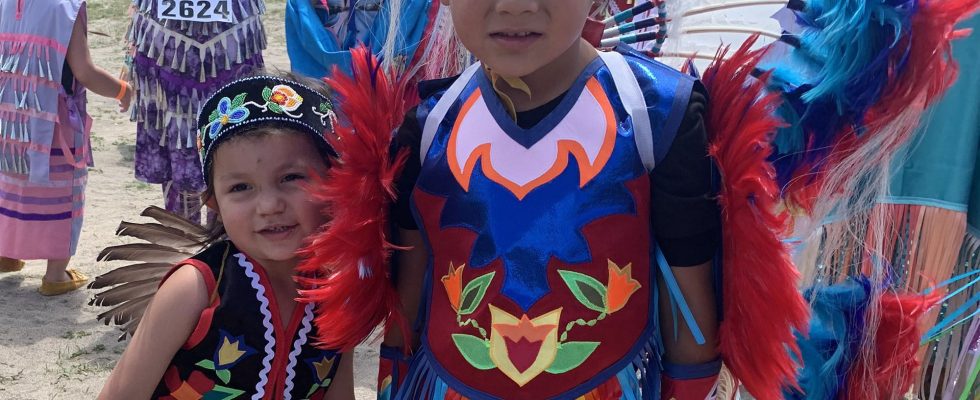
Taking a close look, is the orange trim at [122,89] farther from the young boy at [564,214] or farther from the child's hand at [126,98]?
the young boy at [564,214]

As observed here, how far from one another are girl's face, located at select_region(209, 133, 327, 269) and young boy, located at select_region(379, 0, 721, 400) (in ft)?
1.10

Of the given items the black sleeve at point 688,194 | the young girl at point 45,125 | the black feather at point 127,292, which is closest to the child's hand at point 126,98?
the young girl at point 45,125

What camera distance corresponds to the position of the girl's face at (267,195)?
81.0 inches

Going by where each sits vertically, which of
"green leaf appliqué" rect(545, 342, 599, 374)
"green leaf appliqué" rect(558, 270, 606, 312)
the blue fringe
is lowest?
the blue fringe

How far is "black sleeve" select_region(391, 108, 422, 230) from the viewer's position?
1881mm

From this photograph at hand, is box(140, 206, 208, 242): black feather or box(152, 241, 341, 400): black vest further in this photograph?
box(140, 206, 208, 242): black feather

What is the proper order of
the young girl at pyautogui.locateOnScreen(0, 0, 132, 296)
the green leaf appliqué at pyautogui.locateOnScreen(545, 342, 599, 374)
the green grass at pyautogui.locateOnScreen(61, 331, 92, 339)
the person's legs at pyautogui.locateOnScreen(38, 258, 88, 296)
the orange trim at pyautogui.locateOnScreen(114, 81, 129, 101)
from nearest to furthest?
the green leaf appliqué at pyautogui.locateOnScreen(545, 342, 599, 374) → the green grass at pyautogui.locateOnScreen(61, 331, 92, 339) → the young girl at pyautogui.locateOnScreen(0, 0, 132, 296) → the orange trim at pyautogui.locateOnScreen(114, 81, 129, 101) → the person's legs at pyautogui.locateOnScreen(38, 258, 88, 296)

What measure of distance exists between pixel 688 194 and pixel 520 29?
0.38 meters

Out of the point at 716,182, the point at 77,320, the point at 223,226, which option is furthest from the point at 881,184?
the point at 77,320

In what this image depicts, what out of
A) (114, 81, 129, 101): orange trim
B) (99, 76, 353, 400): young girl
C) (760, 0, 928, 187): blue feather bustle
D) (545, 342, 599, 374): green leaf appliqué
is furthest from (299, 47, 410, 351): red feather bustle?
(114, 81, 129, 101): orange trim

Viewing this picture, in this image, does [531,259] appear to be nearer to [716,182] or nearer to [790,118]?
[716,182]

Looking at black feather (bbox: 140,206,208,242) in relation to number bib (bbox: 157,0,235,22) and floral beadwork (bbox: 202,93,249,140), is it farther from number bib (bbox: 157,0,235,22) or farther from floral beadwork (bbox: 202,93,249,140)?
number bib (bbox: 157,0,235,22)

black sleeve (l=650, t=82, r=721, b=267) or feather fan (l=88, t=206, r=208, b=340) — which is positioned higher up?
black sleeve (l=650, t=82, r=721, b=267)

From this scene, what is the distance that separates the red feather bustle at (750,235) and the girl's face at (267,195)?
2.70ft
